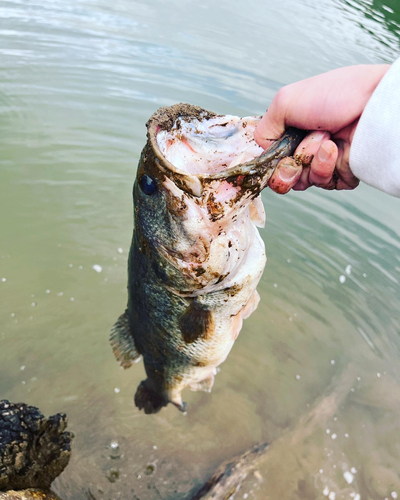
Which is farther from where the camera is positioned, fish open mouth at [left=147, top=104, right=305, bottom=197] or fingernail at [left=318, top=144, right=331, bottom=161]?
fingernail at [left=318, top=144, right=331, bottom=161]

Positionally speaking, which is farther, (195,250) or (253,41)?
(253,41)

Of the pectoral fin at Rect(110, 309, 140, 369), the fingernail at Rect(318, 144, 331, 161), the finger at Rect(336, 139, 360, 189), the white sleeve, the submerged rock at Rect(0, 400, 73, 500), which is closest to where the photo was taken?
the white sleeve

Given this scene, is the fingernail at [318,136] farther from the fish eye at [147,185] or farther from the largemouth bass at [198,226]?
the fish eye at [147,185]

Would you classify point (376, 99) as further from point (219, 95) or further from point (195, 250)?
point (219, 95)

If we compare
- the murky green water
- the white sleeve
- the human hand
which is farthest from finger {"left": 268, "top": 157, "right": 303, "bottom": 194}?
the murky green water

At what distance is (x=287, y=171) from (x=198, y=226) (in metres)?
0.47

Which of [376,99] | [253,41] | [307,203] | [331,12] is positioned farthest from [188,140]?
[331,12]

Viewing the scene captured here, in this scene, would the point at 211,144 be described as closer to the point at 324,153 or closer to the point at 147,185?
the point at 147,185

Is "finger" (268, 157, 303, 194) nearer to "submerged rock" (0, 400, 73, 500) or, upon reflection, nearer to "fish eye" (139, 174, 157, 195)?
"fish eye" (139, 174, 157, 195)

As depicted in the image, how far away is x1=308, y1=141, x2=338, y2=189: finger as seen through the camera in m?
1.86

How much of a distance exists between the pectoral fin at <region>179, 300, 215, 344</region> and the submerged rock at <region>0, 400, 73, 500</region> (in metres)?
0.96

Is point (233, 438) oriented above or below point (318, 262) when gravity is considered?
below

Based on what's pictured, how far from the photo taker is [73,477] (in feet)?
9.85

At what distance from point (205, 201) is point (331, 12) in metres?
14.3
